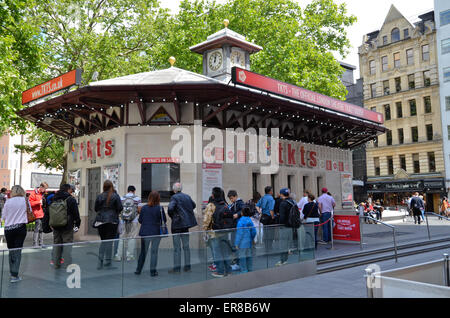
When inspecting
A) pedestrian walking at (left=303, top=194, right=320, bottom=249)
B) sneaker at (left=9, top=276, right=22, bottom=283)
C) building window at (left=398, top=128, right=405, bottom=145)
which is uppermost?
building window at (left=398, top=128, right=405, bottom=145)

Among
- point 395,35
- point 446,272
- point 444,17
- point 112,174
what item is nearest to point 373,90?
point 395,35

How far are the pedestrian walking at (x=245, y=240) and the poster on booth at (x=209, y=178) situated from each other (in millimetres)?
4866

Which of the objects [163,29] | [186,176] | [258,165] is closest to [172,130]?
[186,176]

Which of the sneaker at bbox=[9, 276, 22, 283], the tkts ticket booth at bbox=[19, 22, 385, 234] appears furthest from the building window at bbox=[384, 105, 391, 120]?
the sneaker at bbox=[9, 276, 22, 283]

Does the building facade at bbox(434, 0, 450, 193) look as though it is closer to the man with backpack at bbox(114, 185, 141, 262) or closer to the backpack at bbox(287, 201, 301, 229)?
the backpack at bbox(287, 201, 301, 229)

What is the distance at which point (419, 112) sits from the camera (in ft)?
144

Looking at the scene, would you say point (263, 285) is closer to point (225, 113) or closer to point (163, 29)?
point (225, 113)

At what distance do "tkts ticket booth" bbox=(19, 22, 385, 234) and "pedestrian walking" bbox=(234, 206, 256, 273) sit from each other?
15.7 ft

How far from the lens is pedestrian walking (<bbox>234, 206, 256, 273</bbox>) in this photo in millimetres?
8594

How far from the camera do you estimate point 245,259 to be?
873 cm

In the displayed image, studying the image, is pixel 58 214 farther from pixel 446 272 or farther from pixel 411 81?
pixel 411 81

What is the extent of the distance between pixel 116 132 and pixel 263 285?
26.5ft

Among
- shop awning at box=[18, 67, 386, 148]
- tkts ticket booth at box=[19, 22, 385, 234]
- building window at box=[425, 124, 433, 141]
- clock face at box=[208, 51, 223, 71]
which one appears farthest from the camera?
building window at box=[425, 124, 433, 141]

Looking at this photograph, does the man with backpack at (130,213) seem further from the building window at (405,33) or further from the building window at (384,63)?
the building window at (405,33)
